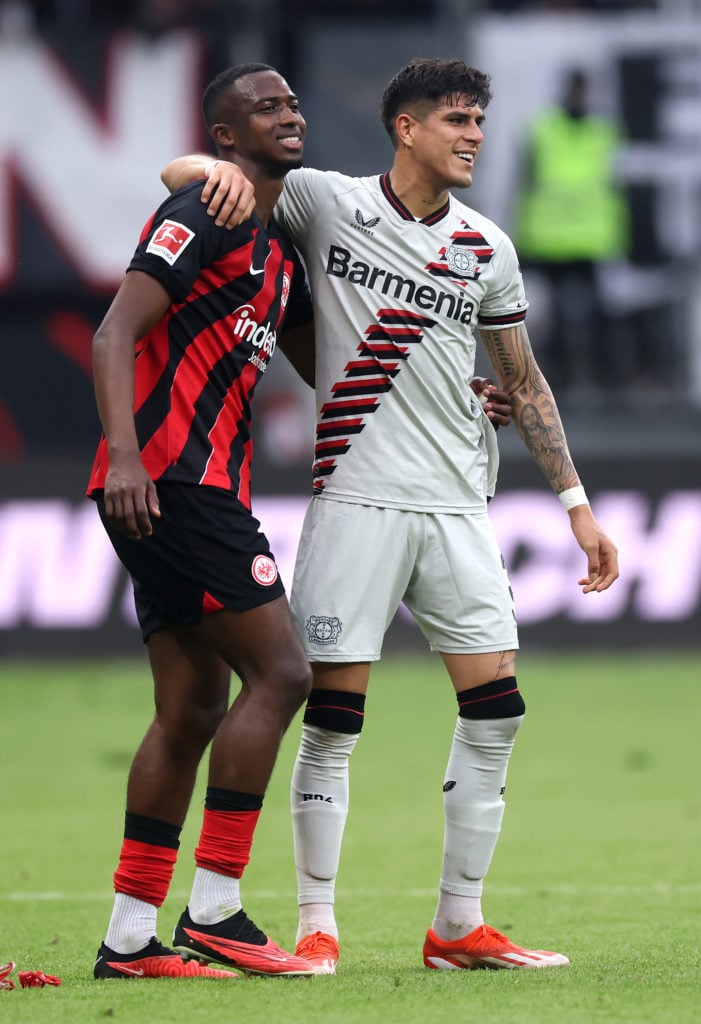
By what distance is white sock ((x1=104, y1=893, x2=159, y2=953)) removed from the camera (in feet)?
15.2

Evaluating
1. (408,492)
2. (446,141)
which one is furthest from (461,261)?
(408,492)

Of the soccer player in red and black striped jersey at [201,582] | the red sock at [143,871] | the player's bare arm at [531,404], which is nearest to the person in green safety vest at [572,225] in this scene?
the player's bare arm at [531,404]

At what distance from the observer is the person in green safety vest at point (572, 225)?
1523 centimetres

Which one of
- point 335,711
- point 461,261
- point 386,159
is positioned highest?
point 386,159

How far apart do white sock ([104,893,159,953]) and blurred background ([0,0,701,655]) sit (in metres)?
9.80

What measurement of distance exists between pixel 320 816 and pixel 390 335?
1.35 meters

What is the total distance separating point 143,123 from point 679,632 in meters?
7.09

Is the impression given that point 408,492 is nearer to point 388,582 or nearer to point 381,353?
point 388,582

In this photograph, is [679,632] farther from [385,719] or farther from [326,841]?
[326,841]

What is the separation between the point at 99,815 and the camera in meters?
7.75

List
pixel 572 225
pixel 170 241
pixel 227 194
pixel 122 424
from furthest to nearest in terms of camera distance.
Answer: pixel 572 225, pixel 227 194, pixel 170 241, pixel 122 424

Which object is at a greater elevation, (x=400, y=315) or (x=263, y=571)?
(x=400, y=315)

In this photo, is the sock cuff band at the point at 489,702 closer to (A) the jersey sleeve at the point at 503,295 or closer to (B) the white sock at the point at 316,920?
(B) the white sock at the point at 316,920

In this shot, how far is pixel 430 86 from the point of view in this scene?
16.3ft
